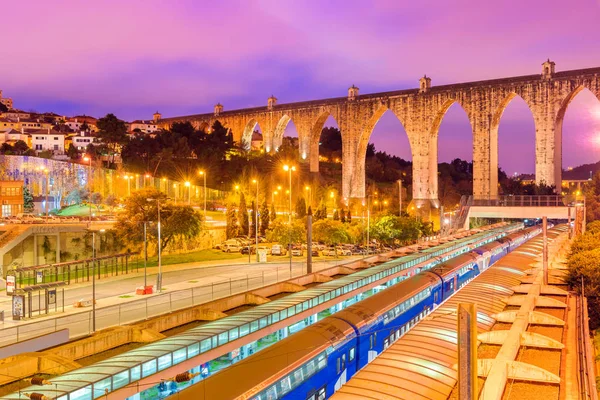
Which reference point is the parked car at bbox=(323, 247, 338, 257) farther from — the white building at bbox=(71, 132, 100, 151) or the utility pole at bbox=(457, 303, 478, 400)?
the white building at bbox=(71, 132, 100, 151)

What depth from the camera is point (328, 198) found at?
76.4 m

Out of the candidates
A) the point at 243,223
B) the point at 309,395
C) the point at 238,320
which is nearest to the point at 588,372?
A: the point at 309,395

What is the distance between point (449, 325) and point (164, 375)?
19.9ft

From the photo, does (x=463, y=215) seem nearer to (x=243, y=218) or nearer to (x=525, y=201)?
(x=525, y=201)

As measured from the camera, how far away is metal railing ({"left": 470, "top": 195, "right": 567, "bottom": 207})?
164ft

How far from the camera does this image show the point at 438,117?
203ft

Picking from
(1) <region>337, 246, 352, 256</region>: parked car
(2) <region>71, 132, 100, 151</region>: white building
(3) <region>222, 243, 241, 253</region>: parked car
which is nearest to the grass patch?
(3) <region>222, 243, 241, 253</region>: parked car

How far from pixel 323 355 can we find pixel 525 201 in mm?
45260

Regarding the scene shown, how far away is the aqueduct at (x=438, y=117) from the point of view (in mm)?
52969

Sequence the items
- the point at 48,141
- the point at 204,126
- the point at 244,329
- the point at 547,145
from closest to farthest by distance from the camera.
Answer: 1. the point at 244,329
2. the point at 547,145
3. the point at 204,126
4. the point at 48,141

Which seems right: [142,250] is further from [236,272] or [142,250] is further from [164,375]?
[164,375]

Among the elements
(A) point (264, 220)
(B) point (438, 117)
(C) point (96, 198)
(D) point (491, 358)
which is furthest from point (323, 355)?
(C) point (96, 198)

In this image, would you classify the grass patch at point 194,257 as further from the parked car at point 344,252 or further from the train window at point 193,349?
the train window at point 193,349

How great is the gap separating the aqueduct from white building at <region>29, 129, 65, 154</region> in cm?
4486
